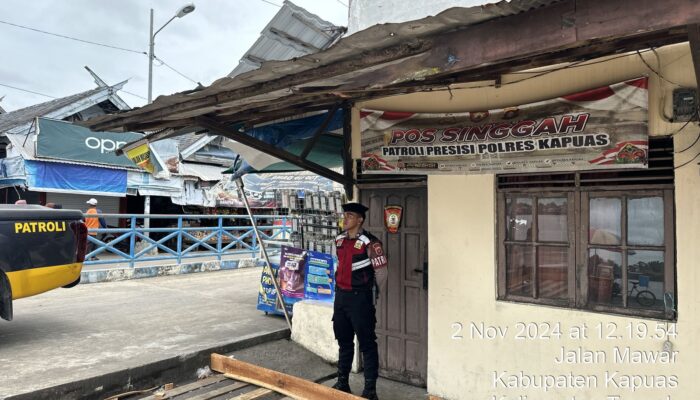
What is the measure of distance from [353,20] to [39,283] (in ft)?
17.5

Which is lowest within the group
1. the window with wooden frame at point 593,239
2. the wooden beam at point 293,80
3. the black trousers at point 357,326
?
the black trousers at point 357,326

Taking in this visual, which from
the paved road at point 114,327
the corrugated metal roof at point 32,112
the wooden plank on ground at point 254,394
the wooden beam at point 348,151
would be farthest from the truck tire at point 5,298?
the corrugated metal roof at point 32,112

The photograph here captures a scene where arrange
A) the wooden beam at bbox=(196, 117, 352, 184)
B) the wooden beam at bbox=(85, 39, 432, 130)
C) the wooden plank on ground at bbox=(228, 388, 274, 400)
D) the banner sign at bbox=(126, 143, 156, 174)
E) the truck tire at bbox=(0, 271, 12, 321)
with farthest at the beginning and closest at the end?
the banner sign at bbox=(126, 143, 156, 174), the truck tire at bbox=(0, 271, 12, 321), the wooden beam at bbox=(196, 117, 352, 184), the wooden plank on ground at bbox=(228, 388, 274, 400), the wooden beam at bbox=(85, 39, 432, 130)

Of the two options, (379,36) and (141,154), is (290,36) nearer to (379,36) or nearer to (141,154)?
(141,154)

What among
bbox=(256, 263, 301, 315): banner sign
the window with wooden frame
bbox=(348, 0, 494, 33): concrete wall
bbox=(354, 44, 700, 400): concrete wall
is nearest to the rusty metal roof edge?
bbox=(354, 44, 700, 400): concrete wall

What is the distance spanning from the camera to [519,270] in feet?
14.4

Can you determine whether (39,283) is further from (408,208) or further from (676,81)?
(676,81)

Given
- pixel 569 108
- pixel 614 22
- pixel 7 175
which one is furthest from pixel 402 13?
pixel 7 175

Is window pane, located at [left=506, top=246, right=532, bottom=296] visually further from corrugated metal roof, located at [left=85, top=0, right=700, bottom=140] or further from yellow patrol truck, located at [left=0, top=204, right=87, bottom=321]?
yellow patrol truck, located at [left=0, top=204, right=87, bottom=321]

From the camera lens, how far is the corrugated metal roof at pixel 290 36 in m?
6.62

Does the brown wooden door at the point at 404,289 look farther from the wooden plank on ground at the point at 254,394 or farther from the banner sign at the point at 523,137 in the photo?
the wooden plank on ground at the point at 254,394

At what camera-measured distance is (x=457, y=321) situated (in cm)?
461

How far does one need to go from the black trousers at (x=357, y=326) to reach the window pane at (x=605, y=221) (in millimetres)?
2027

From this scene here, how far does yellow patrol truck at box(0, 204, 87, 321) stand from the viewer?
5.41 metres
